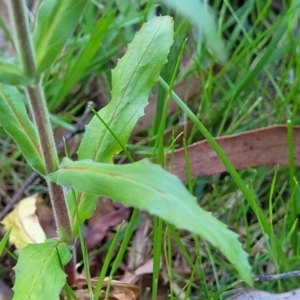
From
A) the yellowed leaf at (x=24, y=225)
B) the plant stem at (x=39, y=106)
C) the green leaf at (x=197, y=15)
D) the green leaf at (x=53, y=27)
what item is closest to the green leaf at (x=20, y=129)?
the plant stem at (x=39, y=106)

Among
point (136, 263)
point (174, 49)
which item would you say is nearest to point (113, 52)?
point (174, 49)

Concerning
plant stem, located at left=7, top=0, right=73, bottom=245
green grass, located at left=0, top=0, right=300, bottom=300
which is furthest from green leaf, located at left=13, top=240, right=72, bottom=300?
green grass, located at left=0, top=0, right=300, bottom=300

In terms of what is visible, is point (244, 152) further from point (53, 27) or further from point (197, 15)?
point (197, 15)

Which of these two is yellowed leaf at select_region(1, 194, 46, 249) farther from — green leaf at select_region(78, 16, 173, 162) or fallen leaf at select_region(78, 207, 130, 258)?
green leaf at select_region(78, 16, 173, 162)

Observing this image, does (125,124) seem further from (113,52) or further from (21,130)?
(113,52)

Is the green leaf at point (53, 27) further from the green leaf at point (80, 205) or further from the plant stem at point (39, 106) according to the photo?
the green leaf at point (80, 205)

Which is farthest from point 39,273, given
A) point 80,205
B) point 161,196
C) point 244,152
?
point 244,152
